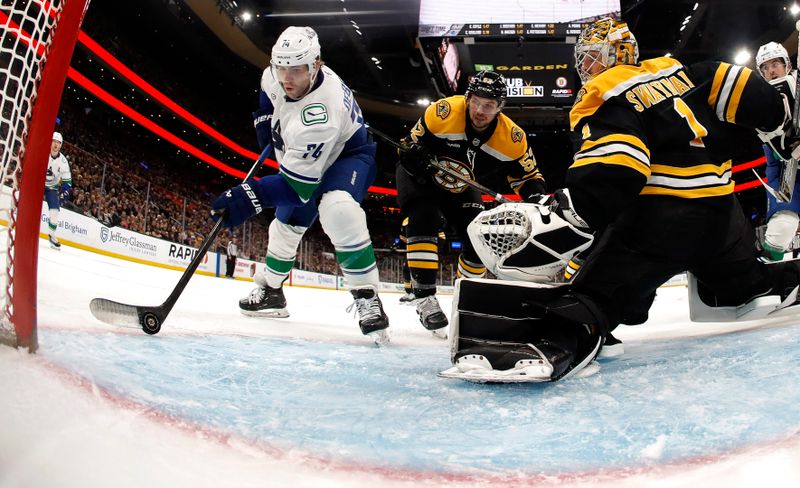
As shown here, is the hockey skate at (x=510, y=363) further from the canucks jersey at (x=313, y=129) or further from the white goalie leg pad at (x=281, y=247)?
the white goalie leg pad at (x=281, y=247)

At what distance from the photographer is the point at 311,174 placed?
6.59ft

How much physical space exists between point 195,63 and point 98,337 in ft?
44.7

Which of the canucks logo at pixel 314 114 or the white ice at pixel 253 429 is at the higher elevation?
the canucks logo at pixel 314 114

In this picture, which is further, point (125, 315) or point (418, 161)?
point (418, 161)

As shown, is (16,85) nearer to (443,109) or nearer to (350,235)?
(350,235)

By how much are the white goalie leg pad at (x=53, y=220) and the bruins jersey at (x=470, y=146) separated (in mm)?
4332

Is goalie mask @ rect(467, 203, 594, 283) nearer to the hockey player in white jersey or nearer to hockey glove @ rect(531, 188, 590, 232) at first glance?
hockey glove @ rect(531, 188, 590, 232)

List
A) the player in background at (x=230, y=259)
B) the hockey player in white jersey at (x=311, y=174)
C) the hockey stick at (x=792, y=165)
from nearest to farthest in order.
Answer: the hockey stick at (x=792, y=165) → the hockey player in white jersey at (x=311, y=174) → the player in background at (x=230, y=259)

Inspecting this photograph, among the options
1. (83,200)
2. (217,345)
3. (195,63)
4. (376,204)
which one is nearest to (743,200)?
(376,204)

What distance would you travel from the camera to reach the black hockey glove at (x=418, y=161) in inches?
112

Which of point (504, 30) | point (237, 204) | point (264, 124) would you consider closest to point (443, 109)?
point (264, 124)

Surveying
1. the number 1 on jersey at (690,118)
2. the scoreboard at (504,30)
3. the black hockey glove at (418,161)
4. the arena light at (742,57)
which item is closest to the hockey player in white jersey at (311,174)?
the black hockey glove at (418,161)

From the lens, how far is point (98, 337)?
1.39m

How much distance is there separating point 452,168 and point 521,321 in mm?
1566
